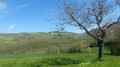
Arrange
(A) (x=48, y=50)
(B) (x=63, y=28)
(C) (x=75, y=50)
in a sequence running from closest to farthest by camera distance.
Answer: (B) (x=63, y=28), (C) (x=75, y=50), (A) (x=48, y=50)

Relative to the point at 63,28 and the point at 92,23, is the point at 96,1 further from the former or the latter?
the point at 63,28

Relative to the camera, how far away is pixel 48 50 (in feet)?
140

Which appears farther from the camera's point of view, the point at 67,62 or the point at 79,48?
the point at 79,48

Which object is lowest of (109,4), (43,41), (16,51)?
(16,51)

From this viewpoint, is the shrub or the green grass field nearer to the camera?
the green grass field

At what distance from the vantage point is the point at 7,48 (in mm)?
45938

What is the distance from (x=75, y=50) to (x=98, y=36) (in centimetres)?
2797

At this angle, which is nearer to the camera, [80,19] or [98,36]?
[80,19]

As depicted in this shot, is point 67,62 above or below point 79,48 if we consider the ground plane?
above

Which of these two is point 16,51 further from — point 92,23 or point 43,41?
point 92,23

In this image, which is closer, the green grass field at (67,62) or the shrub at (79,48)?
the green grass field at (67,62)

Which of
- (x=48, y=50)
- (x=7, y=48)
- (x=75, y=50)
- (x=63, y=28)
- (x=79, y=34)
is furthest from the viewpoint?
(x=7, y=48)

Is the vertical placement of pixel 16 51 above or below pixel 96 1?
below

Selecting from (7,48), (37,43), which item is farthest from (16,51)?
(37,43)
